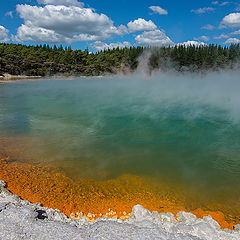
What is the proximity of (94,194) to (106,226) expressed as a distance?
5.89ft

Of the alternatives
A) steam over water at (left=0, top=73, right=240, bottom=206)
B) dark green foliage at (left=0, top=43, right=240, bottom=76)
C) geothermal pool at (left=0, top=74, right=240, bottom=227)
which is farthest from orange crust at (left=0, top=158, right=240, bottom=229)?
dark green foliage at (left=0, top=43, right=240, bottom=76)

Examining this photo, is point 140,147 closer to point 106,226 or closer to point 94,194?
point 94,194

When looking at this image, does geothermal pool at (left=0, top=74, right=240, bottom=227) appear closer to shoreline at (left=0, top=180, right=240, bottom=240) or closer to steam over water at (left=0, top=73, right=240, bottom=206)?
steam over water at (left=0, top=73, right=240, bottom=206)

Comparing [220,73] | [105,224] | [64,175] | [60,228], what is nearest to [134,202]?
[105,224]

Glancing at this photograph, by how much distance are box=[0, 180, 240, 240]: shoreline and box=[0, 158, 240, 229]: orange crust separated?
351 mm

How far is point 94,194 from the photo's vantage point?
5703mm

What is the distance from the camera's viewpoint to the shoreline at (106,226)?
144 inches

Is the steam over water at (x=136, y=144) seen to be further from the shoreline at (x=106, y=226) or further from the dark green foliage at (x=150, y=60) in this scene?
the dark green foliage at (x=150, y=60)

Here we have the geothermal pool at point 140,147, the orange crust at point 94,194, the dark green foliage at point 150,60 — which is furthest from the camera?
the dark green foliage at point 150,60

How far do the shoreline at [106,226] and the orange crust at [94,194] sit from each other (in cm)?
35

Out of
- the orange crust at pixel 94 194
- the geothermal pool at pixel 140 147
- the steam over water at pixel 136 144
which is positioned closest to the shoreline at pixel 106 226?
the orange crust at pixel 94 194

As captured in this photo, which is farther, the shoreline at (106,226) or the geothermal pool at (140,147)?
the geothermal pool at (140,147)

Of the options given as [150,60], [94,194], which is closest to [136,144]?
[94,194]

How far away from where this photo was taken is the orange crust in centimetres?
501
